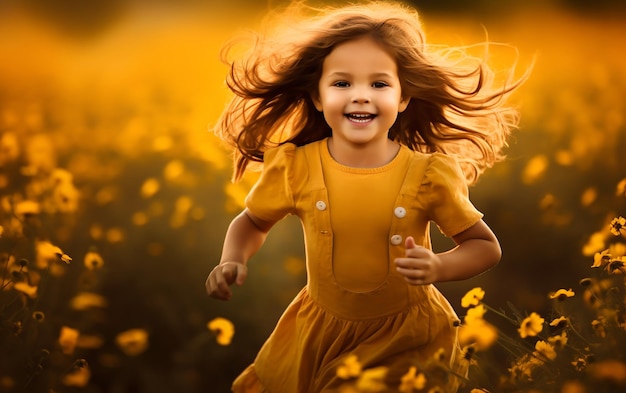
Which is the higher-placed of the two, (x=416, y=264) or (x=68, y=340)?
(x=416, y=264)

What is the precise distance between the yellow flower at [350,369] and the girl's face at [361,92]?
0.57 m

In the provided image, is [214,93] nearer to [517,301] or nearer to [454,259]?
[517,301]

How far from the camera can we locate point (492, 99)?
9.93 feet

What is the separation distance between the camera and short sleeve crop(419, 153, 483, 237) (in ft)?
8.61

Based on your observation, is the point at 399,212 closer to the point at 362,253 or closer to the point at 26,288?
the point at 362,253

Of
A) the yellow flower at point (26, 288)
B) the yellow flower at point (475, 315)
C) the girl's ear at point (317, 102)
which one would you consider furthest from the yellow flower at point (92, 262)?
the yellow flower at point (475, 315)

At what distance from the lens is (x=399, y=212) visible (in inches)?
103

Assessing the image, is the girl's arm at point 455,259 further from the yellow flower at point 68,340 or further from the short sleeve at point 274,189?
the yellow flower at point 68,340

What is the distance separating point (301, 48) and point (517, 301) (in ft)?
5.42

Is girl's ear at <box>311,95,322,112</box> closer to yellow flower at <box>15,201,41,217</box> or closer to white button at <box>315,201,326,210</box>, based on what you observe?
white button at <box>315,201,326,210</box>

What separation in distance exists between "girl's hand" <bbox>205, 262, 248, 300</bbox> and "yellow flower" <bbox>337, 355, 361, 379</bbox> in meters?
0.34

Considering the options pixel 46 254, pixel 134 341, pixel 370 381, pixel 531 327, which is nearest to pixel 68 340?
pixel 134 341

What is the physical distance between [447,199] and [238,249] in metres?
0.59

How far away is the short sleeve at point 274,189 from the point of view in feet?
9.02
